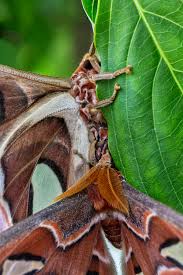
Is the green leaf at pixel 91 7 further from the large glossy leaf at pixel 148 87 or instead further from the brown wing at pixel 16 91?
the brown wing at pixel 16 91

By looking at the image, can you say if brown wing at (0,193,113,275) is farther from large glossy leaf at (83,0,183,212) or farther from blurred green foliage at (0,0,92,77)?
blurred green foliage at (0,0,92,77)

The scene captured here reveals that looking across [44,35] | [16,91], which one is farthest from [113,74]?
[44,35]

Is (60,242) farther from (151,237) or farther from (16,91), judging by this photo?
(16,91)

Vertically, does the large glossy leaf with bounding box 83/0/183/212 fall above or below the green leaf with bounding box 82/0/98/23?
below

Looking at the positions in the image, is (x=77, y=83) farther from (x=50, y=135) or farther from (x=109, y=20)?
(x=109, y=20)

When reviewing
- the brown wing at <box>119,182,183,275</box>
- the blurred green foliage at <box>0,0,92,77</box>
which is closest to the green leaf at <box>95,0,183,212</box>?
the brown wing at <box>119,182,183,275</box>

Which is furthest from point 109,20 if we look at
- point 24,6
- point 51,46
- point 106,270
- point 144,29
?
point 51,46

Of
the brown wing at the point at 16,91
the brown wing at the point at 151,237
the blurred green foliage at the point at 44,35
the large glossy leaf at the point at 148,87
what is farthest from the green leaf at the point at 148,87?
the blurred green foliage at the point at 44,35

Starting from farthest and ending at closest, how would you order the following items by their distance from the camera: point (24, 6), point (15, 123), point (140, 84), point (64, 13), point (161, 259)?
1. point (64, 13)
2. point (24, 6)
3. point (15, 123)
4. point (140, 84)
5. point (161, 259)

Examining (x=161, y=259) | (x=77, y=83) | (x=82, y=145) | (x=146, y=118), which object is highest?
(x=77, y=83)
